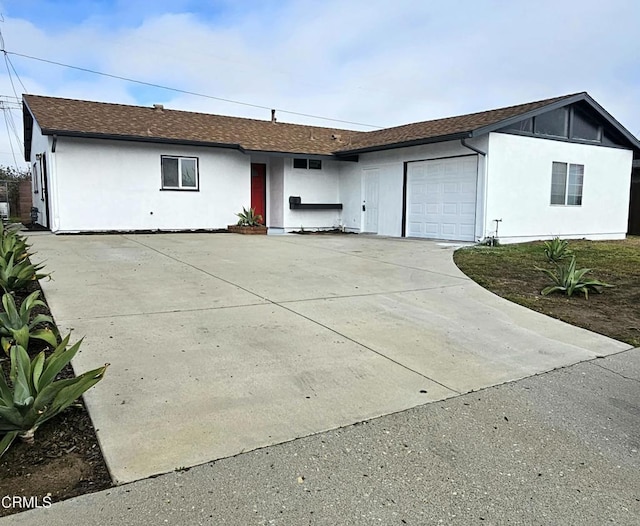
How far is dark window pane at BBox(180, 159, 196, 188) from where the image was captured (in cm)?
1679

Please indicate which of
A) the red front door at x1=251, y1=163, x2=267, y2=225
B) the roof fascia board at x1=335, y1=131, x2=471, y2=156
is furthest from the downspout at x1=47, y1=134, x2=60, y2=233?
the roof fascia board at x1=335, y1=131, x2=471, y2=156

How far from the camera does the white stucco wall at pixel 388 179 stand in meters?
14.8

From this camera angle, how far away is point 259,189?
19625 mm

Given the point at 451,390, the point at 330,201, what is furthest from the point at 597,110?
the point at 451,390

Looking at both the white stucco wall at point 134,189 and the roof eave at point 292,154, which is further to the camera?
the roof eave at point 292,154

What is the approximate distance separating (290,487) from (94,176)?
15001 mm

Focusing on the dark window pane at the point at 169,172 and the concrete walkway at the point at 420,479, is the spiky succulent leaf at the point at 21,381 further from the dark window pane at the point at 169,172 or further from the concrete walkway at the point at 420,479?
the dark window pane at the point at 169,172

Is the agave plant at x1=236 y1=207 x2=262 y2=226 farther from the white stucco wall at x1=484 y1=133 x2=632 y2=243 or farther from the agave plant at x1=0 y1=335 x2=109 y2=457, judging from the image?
the agave plant at x1=0 y1=335 x2=109 y2=457

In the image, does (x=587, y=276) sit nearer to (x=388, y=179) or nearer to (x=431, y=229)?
(x=431, y=229)

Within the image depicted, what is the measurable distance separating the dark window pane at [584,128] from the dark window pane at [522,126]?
2.18 meters

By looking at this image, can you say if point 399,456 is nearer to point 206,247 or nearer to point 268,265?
point 268,265

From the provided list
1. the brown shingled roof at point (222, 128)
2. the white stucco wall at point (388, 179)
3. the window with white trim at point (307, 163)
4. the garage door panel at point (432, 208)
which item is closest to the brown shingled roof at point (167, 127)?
the brown shingled roof at point (222, 128)

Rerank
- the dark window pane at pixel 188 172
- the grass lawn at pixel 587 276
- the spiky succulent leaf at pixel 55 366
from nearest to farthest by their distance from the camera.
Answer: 1. the spiky succulent leaf at pixel 55 366
2. the grass lawn at pixel 587 276
3. the dark window pane at pixel 188 172

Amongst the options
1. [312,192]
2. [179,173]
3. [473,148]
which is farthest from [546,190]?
[179,173]
